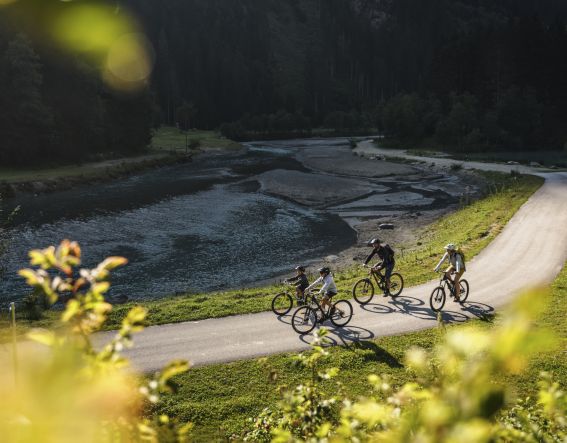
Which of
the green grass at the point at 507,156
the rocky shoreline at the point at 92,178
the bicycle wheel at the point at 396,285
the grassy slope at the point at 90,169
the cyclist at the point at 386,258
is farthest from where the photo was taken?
the green grass at the point at 507,156

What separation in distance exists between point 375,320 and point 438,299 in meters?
3.04

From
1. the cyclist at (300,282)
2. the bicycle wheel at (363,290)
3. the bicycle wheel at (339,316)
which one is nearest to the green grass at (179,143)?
the bicycle wheel at (363,290)

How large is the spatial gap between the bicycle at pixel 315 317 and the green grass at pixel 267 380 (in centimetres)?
181

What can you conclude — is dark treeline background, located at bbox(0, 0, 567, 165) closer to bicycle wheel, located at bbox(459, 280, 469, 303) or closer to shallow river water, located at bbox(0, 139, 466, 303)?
shallow river water, located at bbox(0, 139, 466, 303)

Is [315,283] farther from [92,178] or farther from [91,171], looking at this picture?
[91,171]

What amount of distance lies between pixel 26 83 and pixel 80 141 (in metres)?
12.8

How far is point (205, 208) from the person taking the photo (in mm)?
49625

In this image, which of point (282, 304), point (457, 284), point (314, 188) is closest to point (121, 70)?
point (314, 188)

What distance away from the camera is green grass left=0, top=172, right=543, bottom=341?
1978cm

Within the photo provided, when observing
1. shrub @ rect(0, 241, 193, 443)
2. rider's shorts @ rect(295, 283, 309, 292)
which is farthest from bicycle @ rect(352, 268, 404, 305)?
shrub @ rect(0, 241, 193, 443)

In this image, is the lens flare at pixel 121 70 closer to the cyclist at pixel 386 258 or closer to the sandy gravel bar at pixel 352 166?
the sandy gravel bar at pixel 352 166

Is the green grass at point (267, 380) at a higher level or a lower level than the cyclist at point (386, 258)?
lower

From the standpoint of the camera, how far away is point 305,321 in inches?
705

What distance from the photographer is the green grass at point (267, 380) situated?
1262cm
